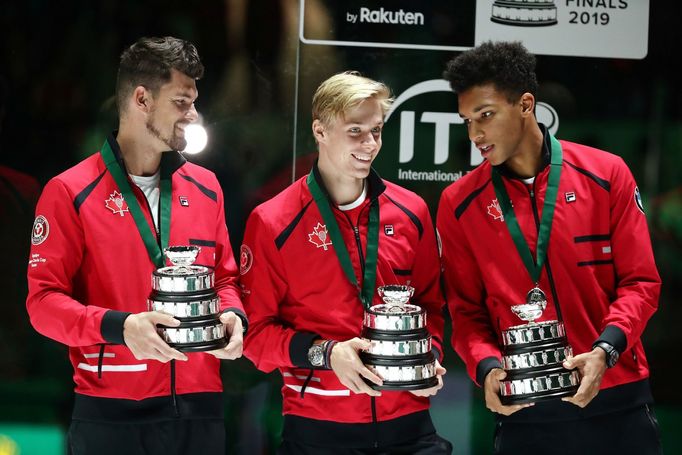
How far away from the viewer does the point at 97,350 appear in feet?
11.8

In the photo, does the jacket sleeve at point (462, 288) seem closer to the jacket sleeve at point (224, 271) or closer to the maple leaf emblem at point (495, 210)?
the maple leaf emblem at point (495, 210)

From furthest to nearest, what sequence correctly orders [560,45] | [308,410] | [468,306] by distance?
[560,45]
[468,306]
[308,410]

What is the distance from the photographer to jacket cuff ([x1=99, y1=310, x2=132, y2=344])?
10.8ft

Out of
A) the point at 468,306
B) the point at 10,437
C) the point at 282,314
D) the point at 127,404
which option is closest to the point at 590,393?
the point at 468,306

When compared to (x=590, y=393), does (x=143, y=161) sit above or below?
above

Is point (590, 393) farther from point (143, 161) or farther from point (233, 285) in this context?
point (143, 161)

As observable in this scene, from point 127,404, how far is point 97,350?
0.81ft

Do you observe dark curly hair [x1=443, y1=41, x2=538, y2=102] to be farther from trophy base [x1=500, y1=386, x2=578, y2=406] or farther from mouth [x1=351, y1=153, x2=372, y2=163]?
trophy base [x1=500, y1=386, x2=578, y2=406]

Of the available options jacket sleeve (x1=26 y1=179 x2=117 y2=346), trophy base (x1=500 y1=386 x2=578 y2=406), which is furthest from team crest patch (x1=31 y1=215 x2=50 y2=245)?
trophy base (x1=500 y1=386 x2=578 y2=406)

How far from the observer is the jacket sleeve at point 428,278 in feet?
12.3

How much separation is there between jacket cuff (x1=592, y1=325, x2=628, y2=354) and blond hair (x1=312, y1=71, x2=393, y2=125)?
124cm

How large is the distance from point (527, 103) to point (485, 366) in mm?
1142

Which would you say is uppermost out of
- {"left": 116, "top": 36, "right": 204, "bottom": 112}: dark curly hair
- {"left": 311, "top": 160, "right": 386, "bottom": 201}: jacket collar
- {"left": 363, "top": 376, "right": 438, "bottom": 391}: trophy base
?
{"left": 116, "top": 36, "right": 204, "bottom": 112}: dark curly hair

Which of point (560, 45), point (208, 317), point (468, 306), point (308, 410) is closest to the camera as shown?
point (208, 317)
